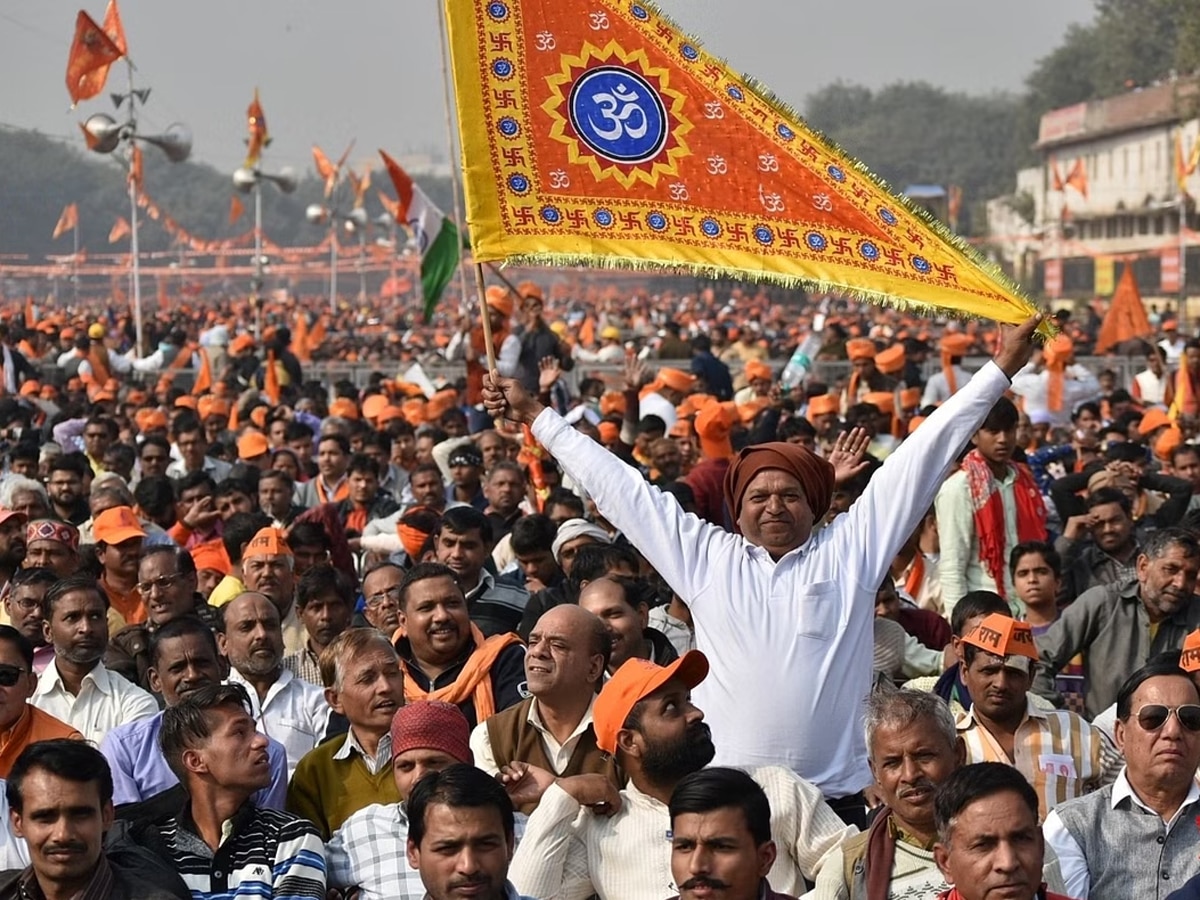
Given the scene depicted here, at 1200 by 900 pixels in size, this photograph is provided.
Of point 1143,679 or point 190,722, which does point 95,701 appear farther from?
point 1143,679

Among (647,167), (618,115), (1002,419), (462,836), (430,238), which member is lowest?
(462,836)

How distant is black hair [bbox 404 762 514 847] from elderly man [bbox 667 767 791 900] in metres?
0.42

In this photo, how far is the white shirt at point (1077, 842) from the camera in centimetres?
543

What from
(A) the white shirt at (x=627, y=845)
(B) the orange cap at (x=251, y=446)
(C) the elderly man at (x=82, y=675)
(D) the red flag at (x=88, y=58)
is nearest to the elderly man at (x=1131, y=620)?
(A) the white shirt at (x=627, y=845)

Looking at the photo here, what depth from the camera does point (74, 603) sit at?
7.37m

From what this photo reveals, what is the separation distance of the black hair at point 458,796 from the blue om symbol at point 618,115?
2.36 m

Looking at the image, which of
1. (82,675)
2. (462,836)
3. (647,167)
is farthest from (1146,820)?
(82,675)

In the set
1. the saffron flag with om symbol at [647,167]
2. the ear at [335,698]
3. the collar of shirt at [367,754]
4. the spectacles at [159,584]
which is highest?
the saffron flag with om symbol at [647,167]

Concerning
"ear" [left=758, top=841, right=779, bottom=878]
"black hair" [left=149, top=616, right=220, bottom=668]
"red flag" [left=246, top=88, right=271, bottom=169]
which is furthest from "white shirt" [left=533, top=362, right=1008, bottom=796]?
"red flag" [left=246, top=88, right=271, bottom=169]

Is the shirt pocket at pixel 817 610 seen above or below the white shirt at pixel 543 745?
above

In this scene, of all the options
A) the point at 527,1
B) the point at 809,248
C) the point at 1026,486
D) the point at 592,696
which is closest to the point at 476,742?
the point at 592,696

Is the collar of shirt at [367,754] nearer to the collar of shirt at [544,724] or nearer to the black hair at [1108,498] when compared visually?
the collar of shirt at [544,724]

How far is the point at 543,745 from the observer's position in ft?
19.1

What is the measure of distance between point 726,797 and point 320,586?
389 cm
